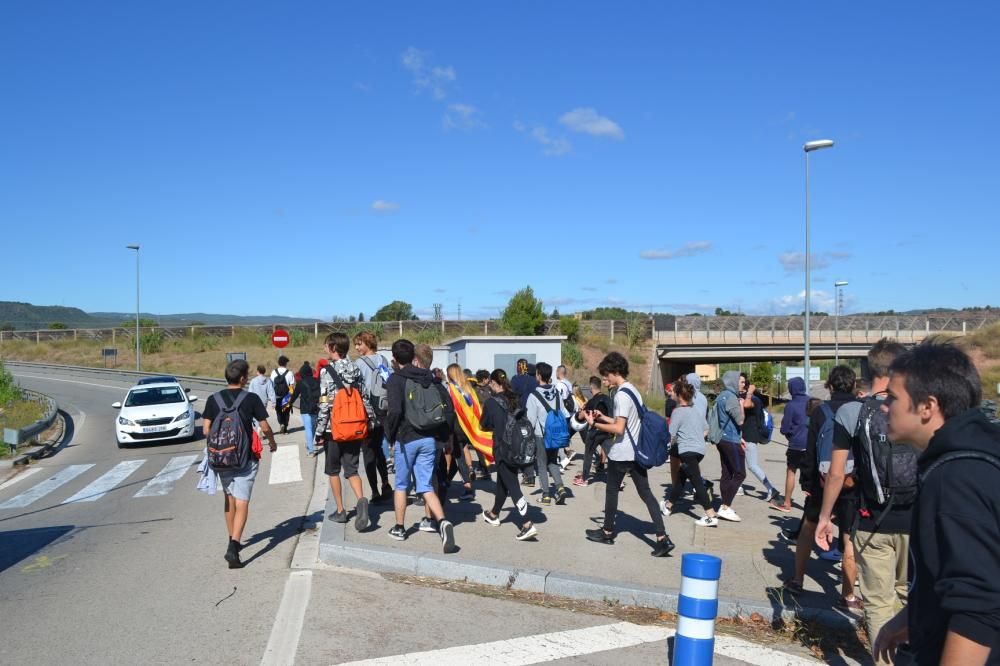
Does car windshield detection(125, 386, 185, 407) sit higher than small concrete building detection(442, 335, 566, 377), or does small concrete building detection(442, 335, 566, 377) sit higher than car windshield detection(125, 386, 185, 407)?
small concrete building detection(442, 335, 566, 377)

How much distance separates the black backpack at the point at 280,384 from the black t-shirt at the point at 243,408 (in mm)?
9933

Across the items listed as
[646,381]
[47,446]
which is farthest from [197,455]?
[646,381]

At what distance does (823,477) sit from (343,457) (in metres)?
4.78

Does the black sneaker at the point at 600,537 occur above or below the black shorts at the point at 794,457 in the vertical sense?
below

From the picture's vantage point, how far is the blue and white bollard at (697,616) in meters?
4.31

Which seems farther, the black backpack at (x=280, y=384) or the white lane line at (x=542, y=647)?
the black backpack at (x=280, y=384)

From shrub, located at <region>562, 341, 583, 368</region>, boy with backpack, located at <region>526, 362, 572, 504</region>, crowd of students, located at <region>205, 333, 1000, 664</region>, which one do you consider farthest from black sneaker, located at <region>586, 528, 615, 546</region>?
shrub, located at <region>562, 341, 583, 368</region>

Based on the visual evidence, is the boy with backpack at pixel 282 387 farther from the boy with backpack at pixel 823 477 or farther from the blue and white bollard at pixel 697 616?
the blue and white bollard at pixel 697 616

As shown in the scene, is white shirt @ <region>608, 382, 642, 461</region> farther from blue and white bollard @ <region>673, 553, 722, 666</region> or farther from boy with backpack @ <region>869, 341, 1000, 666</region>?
boy with backpack @ <region>869, 341, 1000, 666</region>

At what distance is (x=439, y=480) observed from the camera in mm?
8773

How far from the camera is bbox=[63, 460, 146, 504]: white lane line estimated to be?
11.7 metres

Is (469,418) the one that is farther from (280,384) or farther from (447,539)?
(280,384)

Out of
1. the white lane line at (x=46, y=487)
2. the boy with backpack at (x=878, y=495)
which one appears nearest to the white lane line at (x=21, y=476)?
the white lane line at (x=46, y=487)

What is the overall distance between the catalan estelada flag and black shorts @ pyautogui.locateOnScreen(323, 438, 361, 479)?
1401 mm
